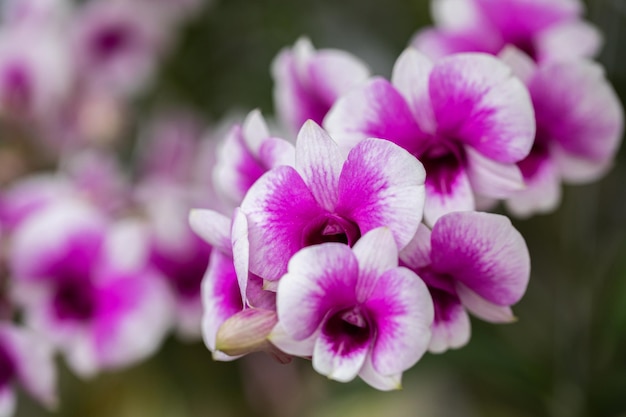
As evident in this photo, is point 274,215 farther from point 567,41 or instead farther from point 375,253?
point 567,41

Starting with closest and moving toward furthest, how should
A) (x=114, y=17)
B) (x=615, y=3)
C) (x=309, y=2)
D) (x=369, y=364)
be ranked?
(x=369, y=364)
(x=615, y=3)
(x=114, y=17)
(x=309, y=2)

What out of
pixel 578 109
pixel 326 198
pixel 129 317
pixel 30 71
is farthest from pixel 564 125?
pixel 30 71

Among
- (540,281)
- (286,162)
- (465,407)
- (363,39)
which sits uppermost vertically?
(286,162)

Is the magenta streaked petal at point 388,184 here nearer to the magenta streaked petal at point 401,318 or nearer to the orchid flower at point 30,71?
the magenta streaked petal at point 401,318

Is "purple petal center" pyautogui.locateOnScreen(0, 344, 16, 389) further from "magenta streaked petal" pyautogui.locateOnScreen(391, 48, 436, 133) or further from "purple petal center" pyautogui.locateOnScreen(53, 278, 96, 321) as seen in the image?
"magenta streaked petal" pyautogui.locateOnScreen(391, 48, 436, 133)

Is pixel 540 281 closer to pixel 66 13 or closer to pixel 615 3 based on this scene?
pixel 615 3

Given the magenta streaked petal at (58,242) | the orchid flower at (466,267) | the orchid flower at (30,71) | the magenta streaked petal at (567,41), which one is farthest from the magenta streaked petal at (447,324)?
the orchid flower at (30,71)

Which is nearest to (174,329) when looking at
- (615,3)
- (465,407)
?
(465,407)
